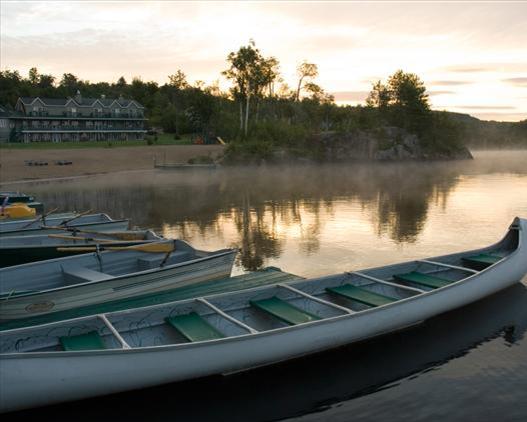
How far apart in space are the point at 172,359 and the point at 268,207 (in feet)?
81.4

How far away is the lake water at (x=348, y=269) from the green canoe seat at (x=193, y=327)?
0.89 metres

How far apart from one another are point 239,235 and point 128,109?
8163 centimetres

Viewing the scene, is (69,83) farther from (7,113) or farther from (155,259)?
(155,259)

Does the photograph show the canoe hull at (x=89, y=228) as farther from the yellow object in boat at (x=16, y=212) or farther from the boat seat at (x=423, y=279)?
the boat seat at (x=423, y=279)

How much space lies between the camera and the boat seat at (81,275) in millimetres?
13258

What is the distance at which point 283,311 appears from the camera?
11102mm

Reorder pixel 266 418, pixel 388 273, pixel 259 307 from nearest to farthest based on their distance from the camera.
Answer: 1. pixel 266 418
2. pixel 259 307
3. pixel 388 273

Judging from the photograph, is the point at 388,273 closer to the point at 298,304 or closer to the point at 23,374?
the point at 298,304

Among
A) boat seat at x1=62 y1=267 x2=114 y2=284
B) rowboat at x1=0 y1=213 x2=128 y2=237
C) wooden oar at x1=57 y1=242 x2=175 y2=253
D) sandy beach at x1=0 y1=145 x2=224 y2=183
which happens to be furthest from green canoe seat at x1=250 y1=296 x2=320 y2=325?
A: sandy beach at x1=0 y1=145 x2=224 y2=183

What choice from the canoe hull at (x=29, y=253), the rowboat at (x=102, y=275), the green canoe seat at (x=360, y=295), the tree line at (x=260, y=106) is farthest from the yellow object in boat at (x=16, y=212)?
the tree line at (x=260, y=106)

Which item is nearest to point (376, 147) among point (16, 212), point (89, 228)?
point (16, 212)

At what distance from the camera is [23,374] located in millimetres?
7539

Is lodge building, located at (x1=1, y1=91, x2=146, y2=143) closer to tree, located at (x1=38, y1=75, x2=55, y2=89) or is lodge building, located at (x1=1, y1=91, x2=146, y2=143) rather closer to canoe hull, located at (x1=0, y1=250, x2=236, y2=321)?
tree, located at (x1=38, y1=75, x2=55, y2=89)

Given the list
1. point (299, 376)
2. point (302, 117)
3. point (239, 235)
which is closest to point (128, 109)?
point (302, 117)
